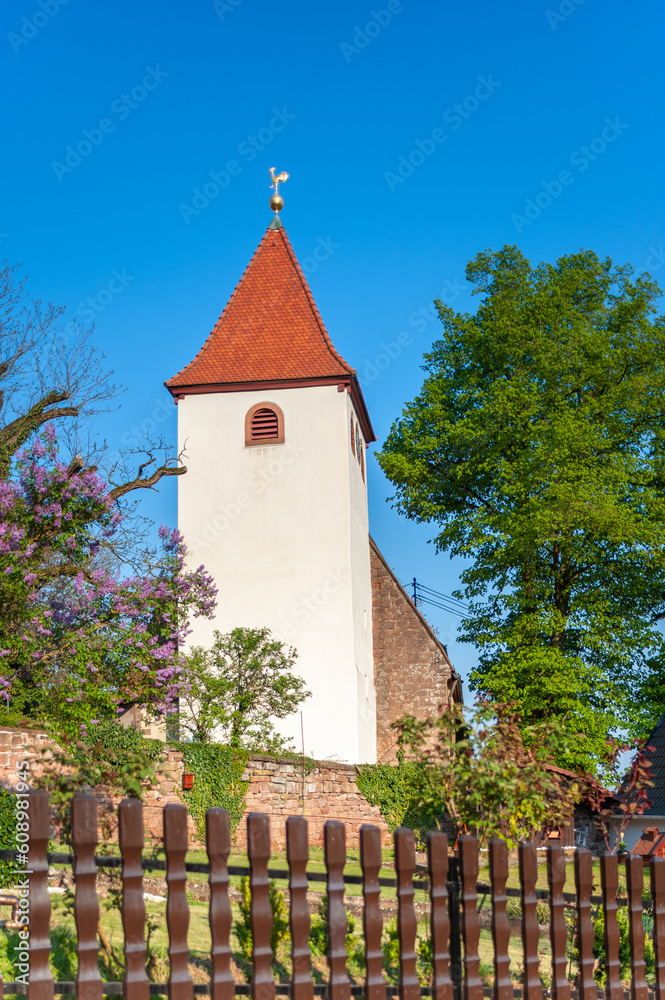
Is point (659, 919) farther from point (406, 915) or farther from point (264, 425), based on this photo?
point (264, 425)

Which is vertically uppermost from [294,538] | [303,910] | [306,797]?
[294,538]

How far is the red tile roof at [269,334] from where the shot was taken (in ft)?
75.5

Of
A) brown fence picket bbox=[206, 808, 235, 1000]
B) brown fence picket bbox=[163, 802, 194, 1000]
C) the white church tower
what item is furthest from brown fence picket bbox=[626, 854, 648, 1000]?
the white church tower

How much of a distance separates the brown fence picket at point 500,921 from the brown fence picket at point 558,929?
0.32 metres

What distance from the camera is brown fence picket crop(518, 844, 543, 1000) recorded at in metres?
Result: 4.74

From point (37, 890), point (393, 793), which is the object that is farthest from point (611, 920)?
point (393, 793)

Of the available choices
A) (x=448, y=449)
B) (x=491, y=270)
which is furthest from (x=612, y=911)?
(x=491, y=270)

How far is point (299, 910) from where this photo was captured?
404 cm

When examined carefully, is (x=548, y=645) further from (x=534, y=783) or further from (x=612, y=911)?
(x=612, y=911)

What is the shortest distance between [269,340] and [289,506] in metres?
4.39

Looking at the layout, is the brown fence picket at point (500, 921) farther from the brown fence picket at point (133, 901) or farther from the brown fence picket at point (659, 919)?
the brown fence picket at point (133, 901)

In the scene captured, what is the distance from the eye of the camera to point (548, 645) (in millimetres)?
20547

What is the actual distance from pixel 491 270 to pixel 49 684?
45.5ft

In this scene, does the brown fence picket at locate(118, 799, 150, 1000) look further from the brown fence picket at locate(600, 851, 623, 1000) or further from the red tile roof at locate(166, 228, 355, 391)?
the red tile roof at locate(166, 228, 355, 391)
